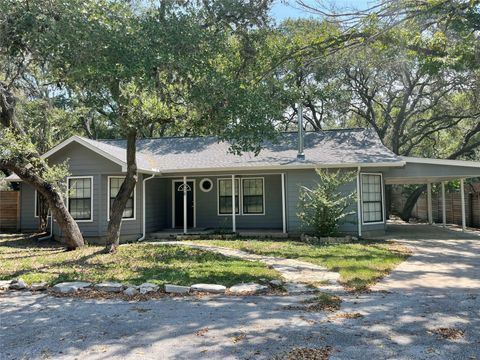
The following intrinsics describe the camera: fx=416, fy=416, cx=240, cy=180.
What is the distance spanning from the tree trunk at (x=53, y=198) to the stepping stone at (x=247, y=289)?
19.7 feet

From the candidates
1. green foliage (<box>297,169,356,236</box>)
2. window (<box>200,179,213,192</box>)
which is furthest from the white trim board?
window (<box>200,179,213,192</box>)

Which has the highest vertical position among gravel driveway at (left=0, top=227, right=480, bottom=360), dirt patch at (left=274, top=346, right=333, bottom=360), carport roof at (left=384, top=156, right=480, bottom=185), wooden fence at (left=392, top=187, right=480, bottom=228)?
carport roof at (left=384, top=156, right=480, bottom=185)

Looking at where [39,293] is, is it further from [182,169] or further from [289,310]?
[182,169]

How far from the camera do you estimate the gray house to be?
13023 mm

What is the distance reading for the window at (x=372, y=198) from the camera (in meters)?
13.9

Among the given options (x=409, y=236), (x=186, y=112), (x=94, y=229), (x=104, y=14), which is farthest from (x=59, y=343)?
(x=409, y=236)

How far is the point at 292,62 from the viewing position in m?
7.64

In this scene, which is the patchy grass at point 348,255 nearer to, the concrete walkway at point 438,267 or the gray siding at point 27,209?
the concrete walkway at point 438,267

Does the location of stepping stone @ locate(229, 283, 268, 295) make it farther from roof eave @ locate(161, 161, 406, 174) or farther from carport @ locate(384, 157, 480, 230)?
carport @ locate(384, 157, 480, 230)

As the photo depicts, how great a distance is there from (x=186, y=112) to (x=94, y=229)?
547 centimetres

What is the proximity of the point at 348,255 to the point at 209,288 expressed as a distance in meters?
4.32

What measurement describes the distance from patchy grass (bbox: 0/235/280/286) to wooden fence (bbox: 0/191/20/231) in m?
5.60

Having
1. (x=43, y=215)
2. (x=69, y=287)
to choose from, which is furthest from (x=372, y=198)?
(x=43, y=215)

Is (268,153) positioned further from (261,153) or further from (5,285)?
(5,285)
